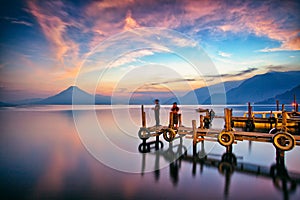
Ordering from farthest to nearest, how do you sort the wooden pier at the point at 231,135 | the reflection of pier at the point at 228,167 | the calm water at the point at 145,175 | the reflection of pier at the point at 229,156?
the wooden pier at the point at 231,135 → the reflection of pier at the point at 229,156 → the reflection of pier at the point at 228,167 → the calm water at the point at 145,175

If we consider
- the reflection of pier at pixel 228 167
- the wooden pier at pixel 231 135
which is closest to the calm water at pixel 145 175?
the reflection of pier at pixel 228 167

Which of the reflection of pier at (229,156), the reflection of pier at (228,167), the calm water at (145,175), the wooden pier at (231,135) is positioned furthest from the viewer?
the wooden pier at (231,135)

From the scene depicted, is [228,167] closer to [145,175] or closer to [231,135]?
[231,135]

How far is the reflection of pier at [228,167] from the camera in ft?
27.7

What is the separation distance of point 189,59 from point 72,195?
65.6 ft

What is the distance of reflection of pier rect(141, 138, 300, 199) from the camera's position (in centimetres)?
845

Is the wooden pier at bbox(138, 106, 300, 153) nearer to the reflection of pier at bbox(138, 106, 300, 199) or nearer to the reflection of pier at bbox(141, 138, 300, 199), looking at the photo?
the reflection of pier at bbox(138, 106, 300, 199)

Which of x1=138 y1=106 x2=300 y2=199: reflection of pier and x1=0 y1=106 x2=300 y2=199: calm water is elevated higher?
x1=138 y1=106 x2=300 y2=199: reflection of pier

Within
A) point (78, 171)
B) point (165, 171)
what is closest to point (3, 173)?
point (78, 171)

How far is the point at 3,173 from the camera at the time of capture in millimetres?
10055

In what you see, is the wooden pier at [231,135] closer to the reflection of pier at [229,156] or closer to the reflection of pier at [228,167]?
the reflection of pier at [229,156]

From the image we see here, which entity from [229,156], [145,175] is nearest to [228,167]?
[229,156]

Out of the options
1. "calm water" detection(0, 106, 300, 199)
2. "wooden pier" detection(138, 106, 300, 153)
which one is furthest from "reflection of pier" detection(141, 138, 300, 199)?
"wooden pier" detection(138, 106, 300, 153)

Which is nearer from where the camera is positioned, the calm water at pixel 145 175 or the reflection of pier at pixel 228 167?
the calm water at pixel 145 175
